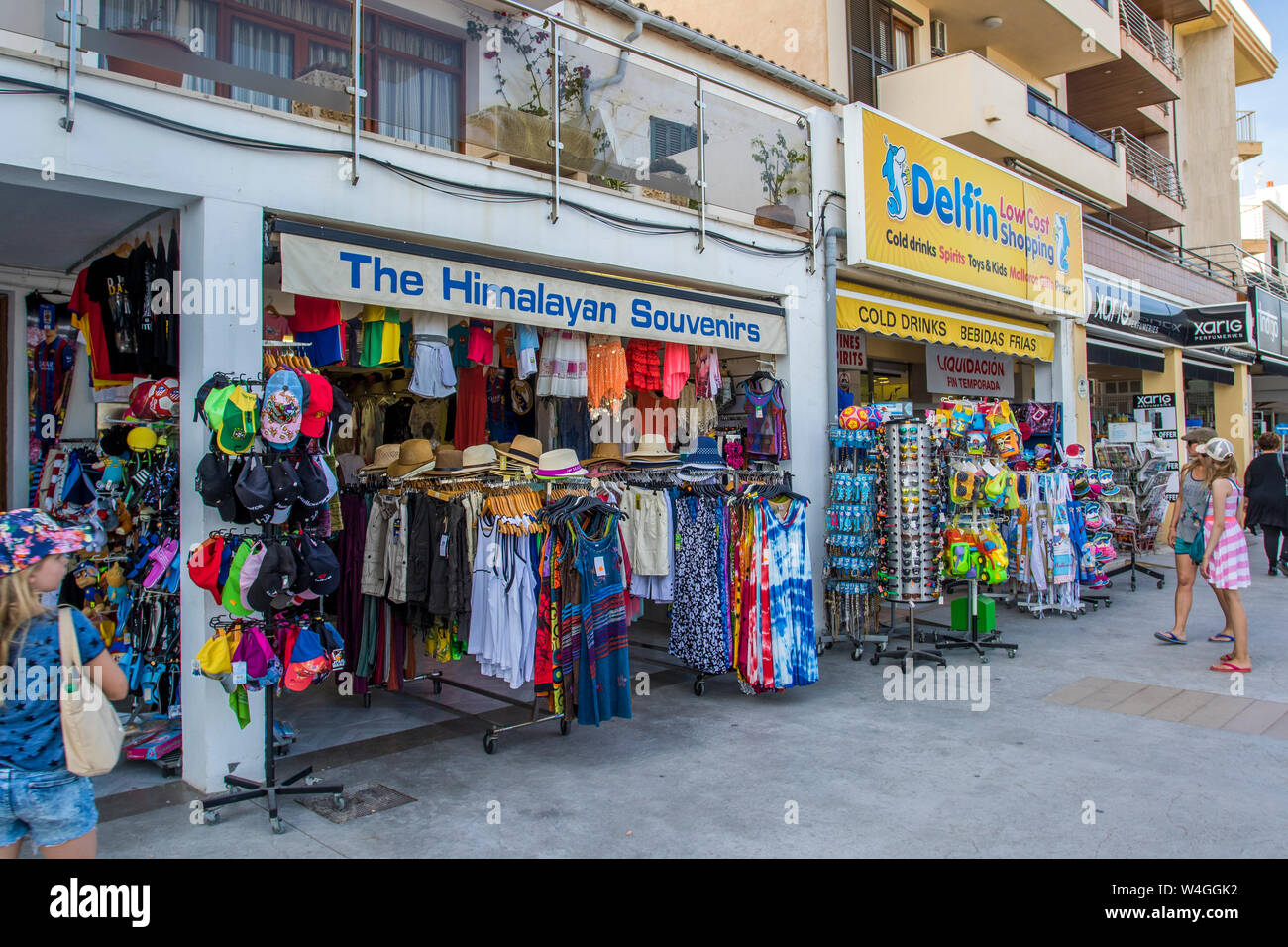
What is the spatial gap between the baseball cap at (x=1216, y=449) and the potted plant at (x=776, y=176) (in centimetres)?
429

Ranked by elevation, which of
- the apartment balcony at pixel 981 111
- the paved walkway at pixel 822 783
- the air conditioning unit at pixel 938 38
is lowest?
the paved walkway at pixel 822 783

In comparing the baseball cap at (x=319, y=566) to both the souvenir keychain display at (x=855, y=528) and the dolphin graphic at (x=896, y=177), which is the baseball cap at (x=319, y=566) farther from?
the dolphin graphic at (x=896, y=177)

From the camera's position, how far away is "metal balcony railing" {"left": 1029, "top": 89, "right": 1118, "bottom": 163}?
48.2 ft

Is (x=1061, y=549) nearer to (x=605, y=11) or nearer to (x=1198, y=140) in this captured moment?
(x=605, y=11)

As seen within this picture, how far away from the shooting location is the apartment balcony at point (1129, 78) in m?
18.8

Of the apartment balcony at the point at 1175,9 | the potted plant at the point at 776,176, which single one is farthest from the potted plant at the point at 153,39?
the apartment balcony at the point at 1175,9

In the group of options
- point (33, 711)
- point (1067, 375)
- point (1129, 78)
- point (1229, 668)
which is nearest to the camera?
point (33, 711)

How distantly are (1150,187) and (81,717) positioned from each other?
23203mm

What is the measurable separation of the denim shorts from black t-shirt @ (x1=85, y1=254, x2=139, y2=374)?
3675mm

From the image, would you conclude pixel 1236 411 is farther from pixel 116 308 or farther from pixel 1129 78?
pixel 116 308

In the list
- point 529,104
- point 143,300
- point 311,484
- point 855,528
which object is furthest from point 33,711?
point 855,528

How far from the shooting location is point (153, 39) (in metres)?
5.09

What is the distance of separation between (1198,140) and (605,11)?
67.4 ft

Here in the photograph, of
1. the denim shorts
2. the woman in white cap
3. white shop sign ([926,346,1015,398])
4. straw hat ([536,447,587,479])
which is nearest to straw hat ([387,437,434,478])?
straw hat ([536,447,587,479])
